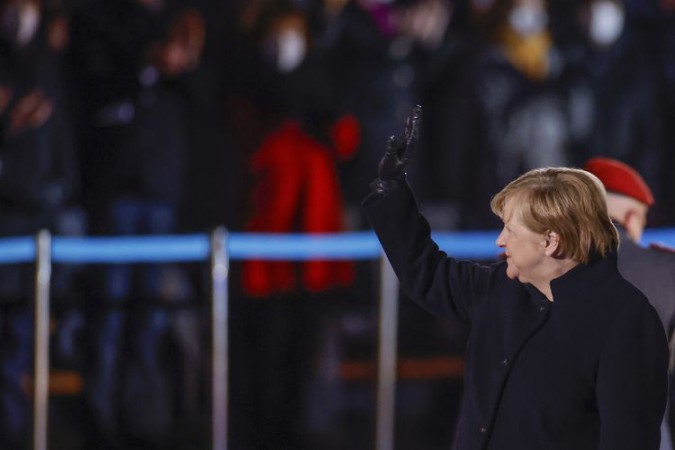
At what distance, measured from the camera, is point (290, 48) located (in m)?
8.10

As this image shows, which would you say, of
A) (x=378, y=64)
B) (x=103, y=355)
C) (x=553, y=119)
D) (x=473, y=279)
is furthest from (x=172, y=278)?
(x=473, y=279)

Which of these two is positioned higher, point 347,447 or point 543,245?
point 543,245

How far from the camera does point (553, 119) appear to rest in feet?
28.3

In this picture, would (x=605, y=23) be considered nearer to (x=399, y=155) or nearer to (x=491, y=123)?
(x=491, y=123)

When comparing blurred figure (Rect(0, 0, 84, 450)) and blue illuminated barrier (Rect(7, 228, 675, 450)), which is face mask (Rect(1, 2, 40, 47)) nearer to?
Answer: blurred figure (Rect(0, 0, 84, 450))

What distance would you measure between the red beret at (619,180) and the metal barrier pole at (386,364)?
2554 mm

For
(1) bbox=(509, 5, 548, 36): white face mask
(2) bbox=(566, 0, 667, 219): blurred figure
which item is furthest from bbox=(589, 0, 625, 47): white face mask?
(1) bbox=(509, 5, 548, 36): white face mask

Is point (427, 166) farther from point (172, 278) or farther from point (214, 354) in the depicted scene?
point (214, 354)

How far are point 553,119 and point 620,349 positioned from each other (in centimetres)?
566

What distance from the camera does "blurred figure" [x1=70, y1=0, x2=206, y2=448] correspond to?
7285 millimetres

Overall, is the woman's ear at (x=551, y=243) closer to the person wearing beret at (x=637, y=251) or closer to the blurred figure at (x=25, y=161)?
the person wearing beret at (x=637, y=251)

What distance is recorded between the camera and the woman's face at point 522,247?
10.4 feet

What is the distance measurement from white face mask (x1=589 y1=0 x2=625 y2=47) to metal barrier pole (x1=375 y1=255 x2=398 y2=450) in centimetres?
277

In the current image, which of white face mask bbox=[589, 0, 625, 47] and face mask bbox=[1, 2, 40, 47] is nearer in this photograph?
face mask bbox=[1, 2, 40, 47]
